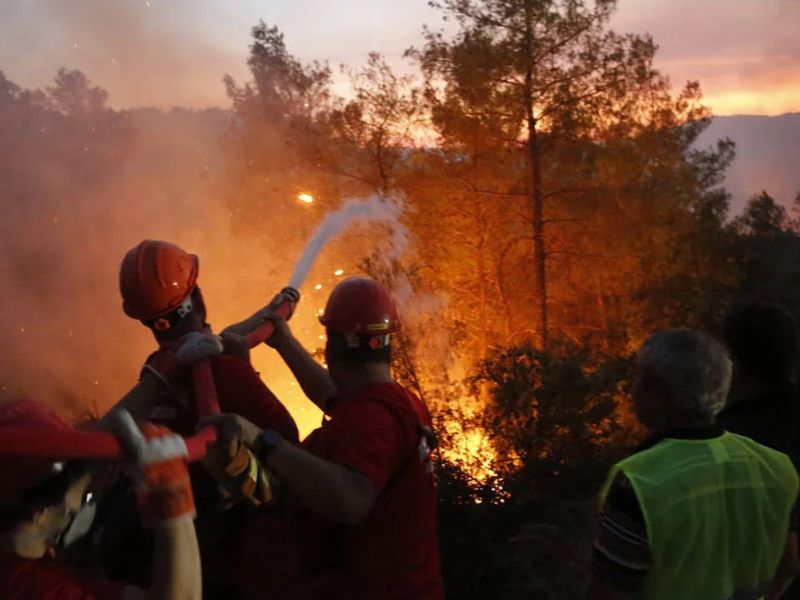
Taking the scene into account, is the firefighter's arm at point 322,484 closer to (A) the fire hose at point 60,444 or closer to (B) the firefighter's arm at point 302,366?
(A) the fire hose at point 60,444

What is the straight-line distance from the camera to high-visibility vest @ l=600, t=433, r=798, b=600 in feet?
6.08

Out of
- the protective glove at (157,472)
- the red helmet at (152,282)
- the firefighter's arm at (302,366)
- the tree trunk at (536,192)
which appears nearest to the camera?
the protective glove at (157,472)

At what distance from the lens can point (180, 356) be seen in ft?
7.47

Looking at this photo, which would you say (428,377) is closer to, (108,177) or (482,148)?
(482,148)

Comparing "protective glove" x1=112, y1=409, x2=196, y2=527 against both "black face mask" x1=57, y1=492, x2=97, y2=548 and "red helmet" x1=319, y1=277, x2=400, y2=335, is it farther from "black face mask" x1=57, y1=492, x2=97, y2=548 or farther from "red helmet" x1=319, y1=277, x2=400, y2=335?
"red helmet" x1=319, y1=277, x2=400, y2=335

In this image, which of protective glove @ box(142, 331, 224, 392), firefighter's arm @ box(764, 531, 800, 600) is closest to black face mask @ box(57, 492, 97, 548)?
protective glove @ box(142, 331, 224, 392)

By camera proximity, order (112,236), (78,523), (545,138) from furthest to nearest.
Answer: (112,236), (545,138), (78,523)

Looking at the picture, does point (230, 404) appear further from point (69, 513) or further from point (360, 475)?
point (69, 513)

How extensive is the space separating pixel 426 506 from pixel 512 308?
1281cm

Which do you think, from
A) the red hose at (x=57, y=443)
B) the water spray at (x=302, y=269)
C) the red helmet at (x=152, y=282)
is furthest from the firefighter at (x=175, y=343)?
the red hose at (x=57, y=443)

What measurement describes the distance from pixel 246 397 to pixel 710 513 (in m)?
1.31

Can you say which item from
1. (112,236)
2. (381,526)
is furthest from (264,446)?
(112,236)

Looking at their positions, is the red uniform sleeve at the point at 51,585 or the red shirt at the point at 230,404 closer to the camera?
the red uniform sleeve at the point at 51,585

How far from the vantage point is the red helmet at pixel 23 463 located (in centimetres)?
148
